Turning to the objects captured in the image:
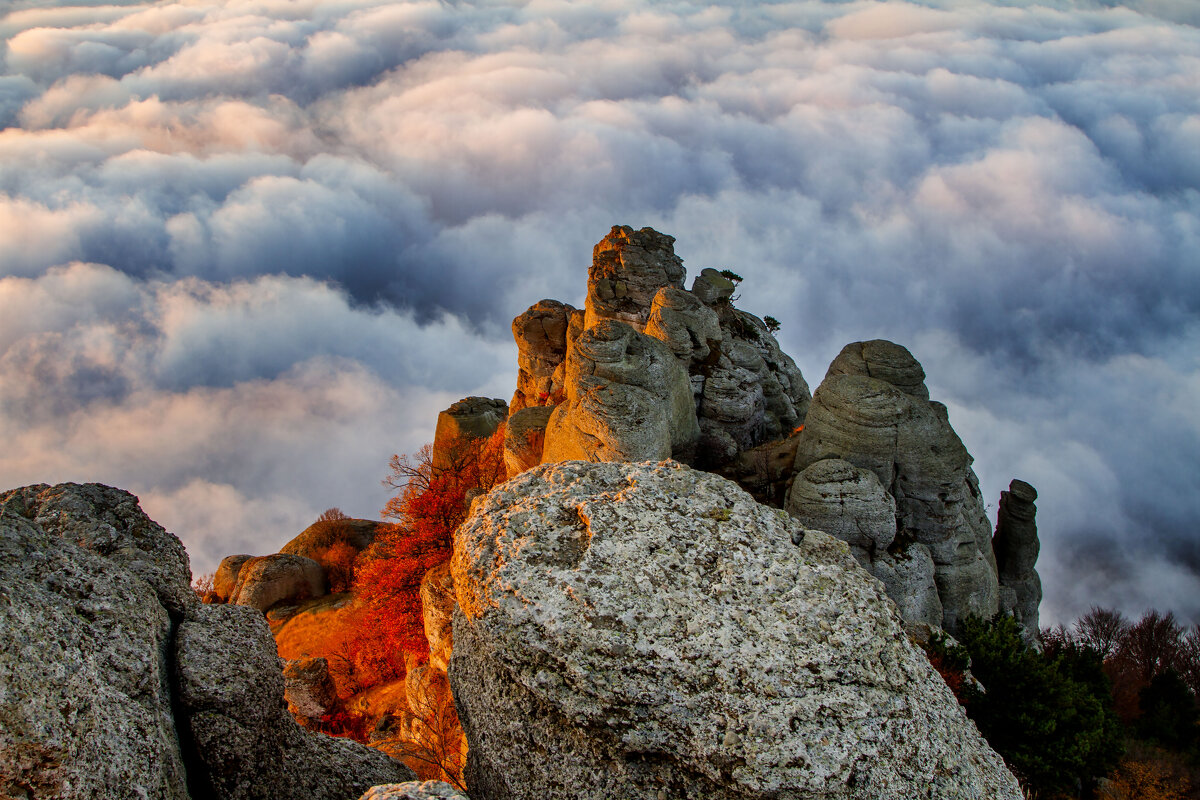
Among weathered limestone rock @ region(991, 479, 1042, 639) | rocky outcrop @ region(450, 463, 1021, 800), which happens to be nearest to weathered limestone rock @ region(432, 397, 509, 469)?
weathered limestone rock @ region(991, 479, 1042, 639)

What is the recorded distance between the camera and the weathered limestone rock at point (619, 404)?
3008 centimetres

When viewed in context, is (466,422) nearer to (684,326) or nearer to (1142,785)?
(684,326)

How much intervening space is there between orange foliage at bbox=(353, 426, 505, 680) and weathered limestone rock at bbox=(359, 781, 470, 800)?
21.3 m

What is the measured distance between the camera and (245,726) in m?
8.94

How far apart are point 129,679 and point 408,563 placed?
24819mm

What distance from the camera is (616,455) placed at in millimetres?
29703

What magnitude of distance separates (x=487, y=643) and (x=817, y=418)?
25114mm

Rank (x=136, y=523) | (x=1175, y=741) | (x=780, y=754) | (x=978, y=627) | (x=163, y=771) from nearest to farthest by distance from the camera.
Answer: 1. (x=163, y=771)
2. (x=780, y=754)
3. (x=136, y=523)
4. (x=978, y=627)
5. (x=1175, y=741)

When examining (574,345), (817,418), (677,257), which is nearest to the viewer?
(817,418)

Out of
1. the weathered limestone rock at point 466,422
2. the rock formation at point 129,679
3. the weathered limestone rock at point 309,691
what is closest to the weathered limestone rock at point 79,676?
the rock formation at point 129,679

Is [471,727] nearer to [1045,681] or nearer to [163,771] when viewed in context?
[163,771]

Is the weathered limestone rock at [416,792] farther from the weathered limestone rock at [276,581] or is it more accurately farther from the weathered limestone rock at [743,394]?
the weathered limestone rock at [276,581]

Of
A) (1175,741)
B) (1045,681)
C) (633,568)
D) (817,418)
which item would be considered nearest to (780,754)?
(633,568)

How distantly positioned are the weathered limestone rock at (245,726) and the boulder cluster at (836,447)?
18.8 metres
